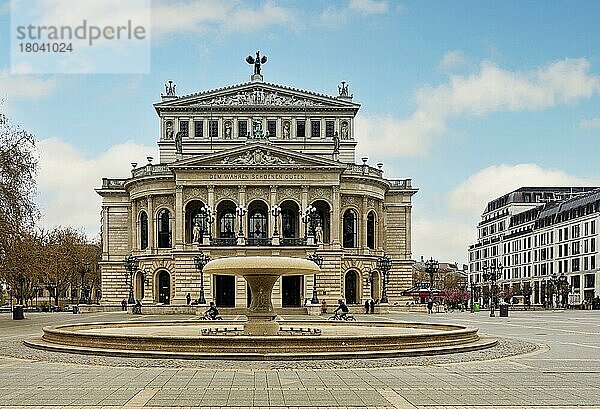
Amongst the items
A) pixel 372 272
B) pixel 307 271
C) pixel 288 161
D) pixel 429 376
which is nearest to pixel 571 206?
pixel 372 272

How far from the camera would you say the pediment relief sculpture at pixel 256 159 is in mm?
82938

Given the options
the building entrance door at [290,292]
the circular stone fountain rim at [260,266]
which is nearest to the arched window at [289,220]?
the building entrance door at [290,292]

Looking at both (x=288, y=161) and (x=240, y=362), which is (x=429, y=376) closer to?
(x=240, y=362)

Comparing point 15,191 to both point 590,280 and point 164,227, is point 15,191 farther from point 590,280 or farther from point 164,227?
point 590,280

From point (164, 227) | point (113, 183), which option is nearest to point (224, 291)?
point (164, 227)

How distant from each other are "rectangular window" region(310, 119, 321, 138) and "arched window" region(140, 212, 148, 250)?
1976 centimetres

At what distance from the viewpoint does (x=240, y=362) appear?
23594 mm

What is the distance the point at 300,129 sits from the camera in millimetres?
93938

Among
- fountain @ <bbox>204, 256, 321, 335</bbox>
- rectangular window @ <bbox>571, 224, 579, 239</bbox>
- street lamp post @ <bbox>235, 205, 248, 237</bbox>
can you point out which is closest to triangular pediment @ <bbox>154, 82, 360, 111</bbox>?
street lamp post @ <bbox>235, 205, 248, 237</bbox>

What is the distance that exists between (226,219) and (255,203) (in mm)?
4252

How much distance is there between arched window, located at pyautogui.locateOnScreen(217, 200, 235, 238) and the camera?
85562 mm

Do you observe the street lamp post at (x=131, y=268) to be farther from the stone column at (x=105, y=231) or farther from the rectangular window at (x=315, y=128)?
the rectangular window at (x=315, y=128)

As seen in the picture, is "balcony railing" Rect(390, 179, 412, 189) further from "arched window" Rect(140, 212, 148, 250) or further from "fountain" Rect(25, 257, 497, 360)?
"fountain" Rect(25, 257, 497, 360)

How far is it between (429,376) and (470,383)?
1468 mm
